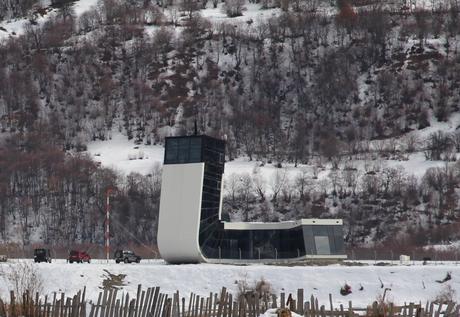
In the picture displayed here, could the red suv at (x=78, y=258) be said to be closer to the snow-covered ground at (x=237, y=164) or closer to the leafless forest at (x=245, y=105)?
the leafless forest at (x=245, y=105)

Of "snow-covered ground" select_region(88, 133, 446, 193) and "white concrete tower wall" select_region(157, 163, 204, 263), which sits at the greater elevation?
"snow-covered ground" select_region(88, 133, 446, 193)

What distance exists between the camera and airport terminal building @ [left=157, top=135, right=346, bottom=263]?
2945 inches

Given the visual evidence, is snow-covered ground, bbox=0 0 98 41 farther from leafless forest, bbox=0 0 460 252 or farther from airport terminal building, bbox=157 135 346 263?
airport terminal building, bbox=157 135 346 263

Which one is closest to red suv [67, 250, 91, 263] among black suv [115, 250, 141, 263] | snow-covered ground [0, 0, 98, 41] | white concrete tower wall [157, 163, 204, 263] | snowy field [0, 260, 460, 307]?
black suv [115, 250, 141, 263]

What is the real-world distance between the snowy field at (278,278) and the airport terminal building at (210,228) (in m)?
7.20

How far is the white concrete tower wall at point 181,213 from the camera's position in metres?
74.3

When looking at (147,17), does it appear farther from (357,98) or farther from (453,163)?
(453,163)

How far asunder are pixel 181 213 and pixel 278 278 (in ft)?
38.5

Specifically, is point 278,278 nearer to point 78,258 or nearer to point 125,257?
point 125,257

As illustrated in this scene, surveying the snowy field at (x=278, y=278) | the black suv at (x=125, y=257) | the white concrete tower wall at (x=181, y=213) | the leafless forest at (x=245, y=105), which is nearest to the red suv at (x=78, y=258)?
the black suv at (x=125, y=257)

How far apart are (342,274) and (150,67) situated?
2981 inches

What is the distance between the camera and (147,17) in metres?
150

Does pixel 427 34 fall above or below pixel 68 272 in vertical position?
above

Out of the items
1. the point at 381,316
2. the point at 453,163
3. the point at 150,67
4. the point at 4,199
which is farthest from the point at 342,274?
the point at 150,67
